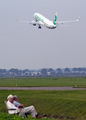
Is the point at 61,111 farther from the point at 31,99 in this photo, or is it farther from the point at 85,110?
the point at 31,99

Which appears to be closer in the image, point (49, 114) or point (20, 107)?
point (20, 107)

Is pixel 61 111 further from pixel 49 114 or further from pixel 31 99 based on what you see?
pixel 31 99

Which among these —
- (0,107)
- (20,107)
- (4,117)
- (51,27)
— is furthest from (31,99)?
(51,27)

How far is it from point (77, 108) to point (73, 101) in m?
1.90

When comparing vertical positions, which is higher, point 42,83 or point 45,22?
point 45,22

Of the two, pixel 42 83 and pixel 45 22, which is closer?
pixel 42 83

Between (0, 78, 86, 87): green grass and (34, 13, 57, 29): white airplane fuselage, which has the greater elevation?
(34, 13, 57, 29): white airplane fuselage

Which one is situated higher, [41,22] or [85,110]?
[41,22]

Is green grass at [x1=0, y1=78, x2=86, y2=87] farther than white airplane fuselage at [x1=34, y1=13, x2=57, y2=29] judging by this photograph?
No

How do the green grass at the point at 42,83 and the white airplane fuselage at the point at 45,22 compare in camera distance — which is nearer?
the green grass at the point at 42,83

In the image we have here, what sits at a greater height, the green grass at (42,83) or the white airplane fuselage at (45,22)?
the white airplane fuselage at (45,22)

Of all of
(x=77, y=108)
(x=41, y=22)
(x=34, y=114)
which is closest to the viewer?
(x=34, y=114)

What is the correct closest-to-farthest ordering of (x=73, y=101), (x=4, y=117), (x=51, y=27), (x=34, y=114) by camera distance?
1. (x=4, y=117)
2. (x=34, y=114)
3. (x=73, y=101)
4. (x=51, y=27)

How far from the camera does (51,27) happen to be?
77.2 metres
